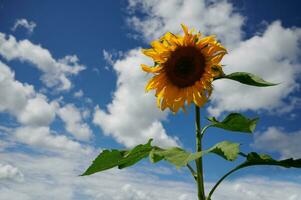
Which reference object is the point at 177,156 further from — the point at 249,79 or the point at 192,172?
the point at 249,79

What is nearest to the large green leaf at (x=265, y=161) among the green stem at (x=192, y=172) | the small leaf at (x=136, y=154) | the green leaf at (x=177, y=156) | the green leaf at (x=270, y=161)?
the green leaf at (x=270, y=161)

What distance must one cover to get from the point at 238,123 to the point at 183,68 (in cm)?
138

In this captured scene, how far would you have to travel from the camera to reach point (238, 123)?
11.4ft

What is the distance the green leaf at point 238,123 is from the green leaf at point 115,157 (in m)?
0.80

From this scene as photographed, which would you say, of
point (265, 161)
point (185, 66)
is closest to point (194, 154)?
point (265, 161)

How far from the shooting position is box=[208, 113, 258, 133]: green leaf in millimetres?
3402

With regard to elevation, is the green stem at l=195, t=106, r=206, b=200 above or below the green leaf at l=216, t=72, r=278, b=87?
below

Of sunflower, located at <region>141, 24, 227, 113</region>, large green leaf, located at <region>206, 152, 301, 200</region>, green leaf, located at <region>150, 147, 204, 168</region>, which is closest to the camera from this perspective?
green leaf, located at <region>150, 147, 204, 168</region>

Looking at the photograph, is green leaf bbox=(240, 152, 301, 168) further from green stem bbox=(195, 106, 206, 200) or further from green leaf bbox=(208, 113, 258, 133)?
green stem bbox=(195, 106, 206, 200)

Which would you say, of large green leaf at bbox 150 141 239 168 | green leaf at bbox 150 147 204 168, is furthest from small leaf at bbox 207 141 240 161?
green leaf at bbox 150 147 204 168

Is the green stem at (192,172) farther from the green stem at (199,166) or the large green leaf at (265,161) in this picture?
the large green leaf at (265,161)

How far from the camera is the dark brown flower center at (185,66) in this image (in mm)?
4395

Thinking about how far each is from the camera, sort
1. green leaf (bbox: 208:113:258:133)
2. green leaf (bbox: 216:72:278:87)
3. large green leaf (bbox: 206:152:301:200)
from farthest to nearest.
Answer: green leaf (bbox: 216:72:278:87) → large green leaf (bbox: 206:152:301:200) → green leaf (bbox: 208:113:258:133)

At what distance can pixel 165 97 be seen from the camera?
4543mm
